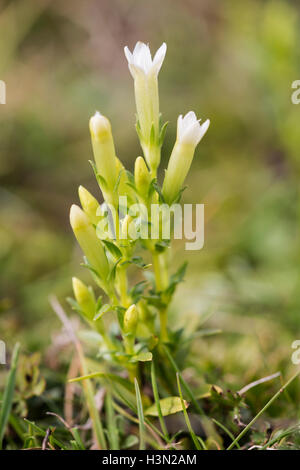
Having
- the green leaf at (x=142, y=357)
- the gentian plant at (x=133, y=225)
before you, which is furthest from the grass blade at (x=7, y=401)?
the green leaf at (x=142, y=357)

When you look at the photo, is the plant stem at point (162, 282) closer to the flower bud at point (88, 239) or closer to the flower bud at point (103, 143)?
the flower bud at point (88, 239)

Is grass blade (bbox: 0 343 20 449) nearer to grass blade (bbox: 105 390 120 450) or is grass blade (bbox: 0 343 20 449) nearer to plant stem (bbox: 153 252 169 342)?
grass blade (bbox: 105 390 120 450)

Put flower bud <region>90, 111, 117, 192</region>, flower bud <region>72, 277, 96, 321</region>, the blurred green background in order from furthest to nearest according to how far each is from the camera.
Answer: the blurred green background < flower bud <region>72, 277, 96, 321</region> < flower bud <region>90, 111, 117, 192</region>

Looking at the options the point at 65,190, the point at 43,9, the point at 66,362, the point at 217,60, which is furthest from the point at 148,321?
the point at 43,9

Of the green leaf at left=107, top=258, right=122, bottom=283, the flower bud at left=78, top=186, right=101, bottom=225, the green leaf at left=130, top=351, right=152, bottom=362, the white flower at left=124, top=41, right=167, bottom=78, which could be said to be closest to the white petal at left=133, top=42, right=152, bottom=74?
the white flower at left=124, top=41, right=167, bottom=78

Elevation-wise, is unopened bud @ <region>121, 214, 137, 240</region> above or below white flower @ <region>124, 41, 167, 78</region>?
below

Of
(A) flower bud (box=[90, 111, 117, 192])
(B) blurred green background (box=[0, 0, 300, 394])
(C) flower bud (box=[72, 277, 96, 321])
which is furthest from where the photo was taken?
(B) blurred green background (box=[0, 0, 300, 394])

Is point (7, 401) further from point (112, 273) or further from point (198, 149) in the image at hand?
point (198, 149)
